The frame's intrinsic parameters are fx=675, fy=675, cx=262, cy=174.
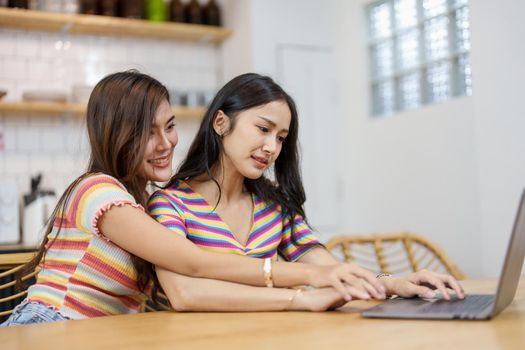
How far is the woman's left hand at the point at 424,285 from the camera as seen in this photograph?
134 cm

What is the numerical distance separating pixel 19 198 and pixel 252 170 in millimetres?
2715

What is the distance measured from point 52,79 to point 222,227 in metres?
A: 2.99

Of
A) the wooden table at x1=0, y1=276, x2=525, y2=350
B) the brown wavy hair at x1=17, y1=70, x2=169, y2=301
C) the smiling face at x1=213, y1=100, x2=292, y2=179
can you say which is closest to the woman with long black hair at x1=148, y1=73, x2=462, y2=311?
the smiling face at x1=213, y1=100, x2=292, y2=179

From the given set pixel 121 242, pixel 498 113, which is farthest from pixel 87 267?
pixel 498 113

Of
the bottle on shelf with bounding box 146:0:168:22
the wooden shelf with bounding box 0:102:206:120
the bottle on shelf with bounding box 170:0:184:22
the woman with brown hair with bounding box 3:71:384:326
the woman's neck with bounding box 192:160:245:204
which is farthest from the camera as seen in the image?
the bottle on shelf with bounding box 170:0:184:22

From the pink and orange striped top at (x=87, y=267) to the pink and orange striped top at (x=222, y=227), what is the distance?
0.42 ft

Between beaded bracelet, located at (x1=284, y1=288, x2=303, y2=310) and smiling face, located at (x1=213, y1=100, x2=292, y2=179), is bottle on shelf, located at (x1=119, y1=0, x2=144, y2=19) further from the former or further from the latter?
beaded bracelet, located at (x1=284, y1=288, x2=303, y2=310)

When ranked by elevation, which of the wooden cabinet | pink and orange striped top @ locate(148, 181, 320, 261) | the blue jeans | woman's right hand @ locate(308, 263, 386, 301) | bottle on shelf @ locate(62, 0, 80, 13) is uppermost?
bottle on shelf @ locate(62, 0, 80, 13)

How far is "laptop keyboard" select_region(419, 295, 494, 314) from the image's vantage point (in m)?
1.16

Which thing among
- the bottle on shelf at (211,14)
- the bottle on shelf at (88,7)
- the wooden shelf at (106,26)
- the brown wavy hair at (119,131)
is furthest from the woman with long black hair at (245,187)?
the bottle on shelf at (211,14)

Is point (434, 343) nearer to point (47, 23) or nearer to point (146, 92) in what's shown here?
point (146, 92)

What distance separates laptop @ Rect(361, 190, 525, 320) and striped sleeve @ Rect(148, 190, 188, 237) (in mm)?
515

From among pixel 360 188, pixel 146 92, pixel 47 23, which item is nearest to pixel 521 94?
pixel 360 188

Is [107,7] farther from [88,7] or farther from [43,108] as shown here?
[43,108]
